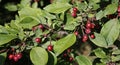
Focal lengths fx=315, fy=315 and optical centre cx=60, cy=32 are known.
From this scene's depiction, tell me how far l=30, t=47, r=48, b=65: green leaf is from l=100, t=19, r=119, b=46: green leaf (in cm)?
41

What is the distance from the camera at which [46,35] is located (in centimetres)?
192

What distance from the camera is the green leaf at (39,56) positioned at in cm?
172

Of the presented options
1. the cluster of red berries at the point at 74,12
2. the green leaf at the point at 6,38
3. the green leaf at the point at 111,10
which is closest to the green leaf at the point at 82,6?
the cluster of red berries at the point at 74,12

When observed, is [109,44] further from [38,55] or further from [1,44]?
[1,44]

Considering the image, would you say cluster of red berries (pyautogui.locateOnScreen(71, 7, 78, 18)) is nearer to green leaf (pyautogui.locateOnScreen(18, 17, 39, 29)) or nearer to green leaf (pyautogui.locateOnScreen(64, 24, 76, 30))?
green leaf (pyautogui.locateOnScreen(64, 24, 76, 30))

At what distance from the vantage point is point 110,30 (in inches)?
77.1

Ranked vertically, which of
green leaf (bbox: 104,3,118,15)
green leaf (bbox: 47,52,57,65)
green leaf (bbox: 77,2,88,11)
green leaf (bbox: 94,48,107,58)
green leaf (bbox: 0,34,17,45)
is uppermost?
green leaf (bbox: 77,2,88,11)

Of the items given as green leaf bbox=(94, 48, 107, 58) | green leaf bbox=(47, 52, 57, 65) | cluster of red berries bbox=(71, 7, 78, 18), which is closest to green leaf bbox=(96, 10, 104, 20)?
cluster of red berries bbox=(71, 7, 78, 18)

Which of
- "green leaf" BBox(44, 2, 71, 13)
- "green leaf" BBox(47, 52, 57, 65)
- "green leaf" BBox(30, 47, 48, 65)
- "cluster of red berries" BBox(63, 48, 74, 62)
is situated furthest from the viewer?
"cluster of red berries" BBox(63, 48, 74, 62)

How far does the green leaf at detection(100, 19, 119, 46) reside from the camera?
194 centimetres

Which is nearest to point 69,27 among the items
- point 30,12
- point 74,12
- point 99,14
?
point 74,12

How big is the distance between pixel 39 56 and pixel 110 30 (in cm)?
50

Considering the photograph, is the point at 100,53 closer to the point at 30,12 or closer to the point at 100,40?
the point at 100,40

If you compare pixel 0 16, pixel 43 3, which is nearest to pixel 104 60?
pixel 43 3
